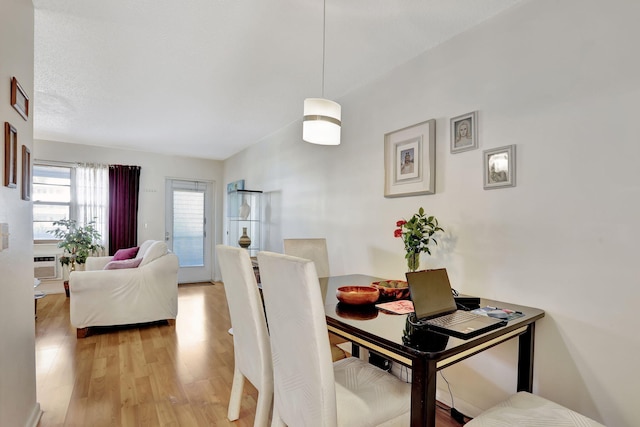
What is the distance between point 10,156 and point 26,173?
1.24ft

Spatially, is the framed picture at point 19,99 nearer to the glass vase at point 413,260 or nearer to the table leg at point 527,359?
the glass vase at point 413,260

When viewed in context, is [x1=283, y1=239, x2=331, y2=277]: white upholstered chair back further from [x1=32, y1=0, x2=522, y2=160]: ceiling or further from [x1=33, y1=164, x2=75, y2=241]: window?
[x1=33, y1=164, x2=75, y2=241]: window

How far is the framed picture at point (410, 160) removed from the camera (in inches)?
88.7

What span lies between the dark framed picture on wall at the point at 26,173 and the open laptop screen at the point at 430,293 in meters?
2.02

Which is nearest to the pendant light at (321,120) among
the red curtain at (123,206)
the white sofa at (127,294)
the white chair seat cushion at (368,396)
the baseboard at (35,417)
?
the white chair seat cushion at (368,396)

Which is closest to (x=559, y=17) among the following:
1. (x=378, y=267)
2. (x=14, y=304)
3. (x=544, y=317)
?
(x=544, y=317)

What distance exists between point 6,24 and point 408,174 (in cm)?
232

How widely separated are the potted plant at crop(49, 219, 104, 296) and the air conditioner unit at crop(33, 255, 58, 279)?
190mm

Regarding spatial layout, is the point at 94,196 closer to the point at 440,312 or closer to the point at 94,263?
the point at 94,263

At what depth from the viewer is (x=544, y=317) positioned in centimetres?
169

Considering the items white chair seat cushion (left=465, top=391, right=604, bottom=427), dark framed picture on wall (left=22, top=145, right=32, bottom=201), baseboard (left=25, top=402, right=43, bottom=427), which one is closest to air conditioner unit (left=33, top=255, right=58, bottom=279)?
baseboard (left=25, top=402, right=43, bottom=427)

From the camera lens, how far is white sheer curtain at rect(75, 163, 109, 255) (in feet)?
17.1

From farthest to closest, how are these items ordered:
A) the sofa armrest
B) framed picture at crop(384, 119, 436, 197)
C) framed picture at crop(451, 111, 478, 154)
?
the sofa armrest, framed picture at crop(384, 119, 436, 197), framed picture at crop(451, 111, 478, 154)

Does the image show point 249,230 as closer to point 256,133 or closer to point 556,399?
point 256,133
